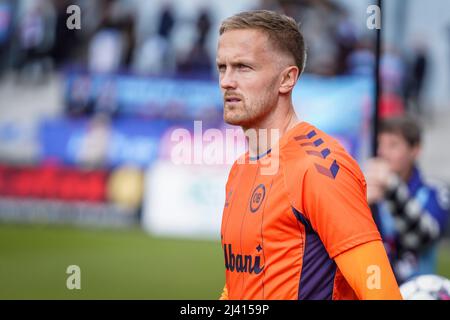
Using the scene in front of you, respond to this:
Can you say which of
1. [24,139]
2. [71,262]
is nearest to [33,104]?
[24,139]

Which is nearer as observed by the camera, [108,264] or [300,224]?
[300,224]

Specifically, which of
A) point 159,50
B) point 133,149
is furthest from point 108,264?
point 159,50

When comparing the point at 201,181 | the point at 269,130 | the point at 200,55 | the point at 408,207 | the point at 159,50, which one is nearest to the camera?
the point at 269,130

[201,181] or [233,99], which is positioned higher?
[233,99]

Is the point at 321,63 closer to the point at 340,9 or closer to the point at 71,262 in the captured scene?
the point at 340,9

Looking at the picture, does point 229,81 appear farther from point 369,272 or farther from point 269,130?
point 369,272

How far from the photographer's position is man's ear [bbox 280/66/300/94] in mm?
3209

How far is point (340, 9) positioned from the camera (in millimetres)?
18109

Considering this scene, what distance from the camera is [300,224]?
2918 mm

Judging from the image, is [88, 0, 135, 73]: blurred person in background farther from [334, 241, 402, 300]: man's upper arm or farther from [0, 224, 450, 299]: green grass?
[334, 241, 402, 300]: man's upper arm

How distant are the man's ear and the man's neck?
90 millimetres

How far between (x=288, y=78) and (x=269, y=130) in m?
0.21

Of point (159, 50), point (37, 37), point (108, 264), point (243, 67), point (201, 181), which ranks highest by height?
point (37, 37)

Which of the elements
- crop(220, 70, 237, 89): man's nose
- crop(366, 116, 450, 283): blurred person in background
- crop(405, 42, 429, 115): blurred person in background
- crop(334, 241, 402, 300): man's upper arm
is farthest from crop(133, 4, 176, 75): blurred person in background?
crop(334, 241, 402, 300): man's upper arm
